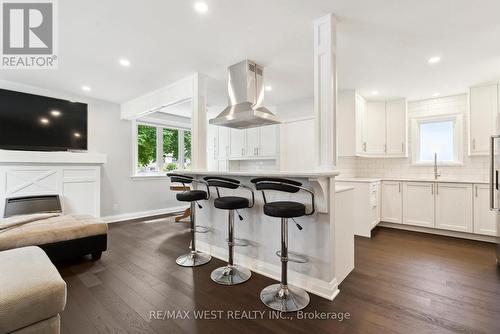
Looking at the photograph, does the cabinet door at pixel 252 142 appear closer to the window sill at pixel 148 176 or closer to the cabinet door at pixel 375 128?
the window sill at pixel 148 176

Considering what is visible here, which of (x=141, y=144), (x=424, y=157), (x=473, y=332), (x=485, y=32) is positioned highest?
(x=485, y=32)

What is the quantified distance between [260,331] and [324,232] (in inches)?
37.9

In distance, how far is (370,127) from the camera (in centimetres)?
484

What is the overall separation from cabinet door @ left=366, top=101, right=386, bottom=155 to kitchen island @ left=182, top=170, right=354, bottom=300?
115 inches

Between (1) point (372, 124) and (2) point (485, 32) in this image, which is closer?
(2) point (485, 32)

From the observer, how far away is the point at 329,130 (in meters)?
2.11

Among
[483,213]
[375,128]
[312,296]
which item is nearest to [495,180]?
[483,213]

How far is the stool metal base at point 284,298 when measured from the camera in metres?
1.88

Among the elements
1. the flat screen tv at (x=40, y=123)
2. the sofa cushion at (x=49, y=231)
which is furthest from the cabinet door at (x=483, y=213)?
the flat screen tv at (x=40, y=123)

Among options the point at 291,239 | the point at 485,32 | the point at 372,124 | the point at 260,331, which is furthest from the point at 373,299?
the point at 372,124

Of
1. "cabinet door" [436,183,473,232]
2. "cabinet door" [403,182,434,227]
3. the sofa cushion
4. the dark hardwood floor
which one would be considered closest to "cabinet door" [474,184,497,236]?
"cabinet door" [436,183,473,232]

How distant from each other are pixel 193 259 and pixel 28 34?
3167 millimetres

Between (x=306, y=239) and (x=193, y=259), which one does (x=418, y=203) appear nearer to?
(x=306, y=239)

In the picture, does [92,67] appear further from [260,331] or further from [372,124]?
[372,124]
